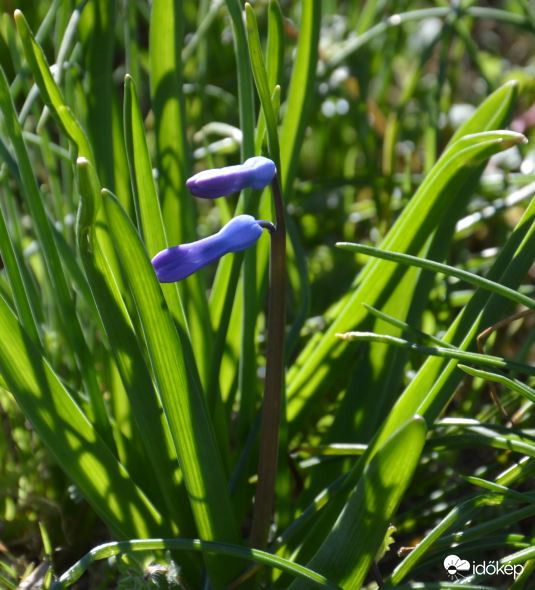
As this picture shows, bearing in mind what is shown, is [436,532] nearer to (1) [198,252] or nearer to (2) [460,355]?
(2) [460,355]

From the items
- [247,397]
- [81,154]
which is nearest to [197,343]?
[247,397]

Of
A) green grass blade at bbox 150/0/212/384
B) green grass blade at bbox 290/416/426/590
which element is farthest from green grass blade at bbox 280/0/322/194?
green grass blade at bbox 290/416/426/590

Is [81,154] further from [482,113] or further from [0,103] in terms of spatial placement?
[482,113]

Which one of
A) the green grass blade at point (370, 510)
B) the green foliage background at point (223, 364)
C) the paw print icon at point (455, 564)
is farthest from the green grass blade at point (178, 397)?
the paw print icon at point (455, 564)

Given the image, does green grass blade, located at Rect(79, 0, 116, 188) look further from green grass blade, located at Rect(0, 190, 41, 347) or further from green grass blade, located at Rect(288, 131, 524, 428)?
green grass blade, located at Rect(288, 131, 524, 428)

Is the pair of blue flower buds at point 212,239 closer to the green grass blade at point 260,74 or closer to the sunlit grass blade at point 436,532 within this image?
the green grass blade at point 260,74

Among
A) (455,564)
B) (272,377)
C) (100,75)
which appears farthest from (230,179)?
(455,564)
